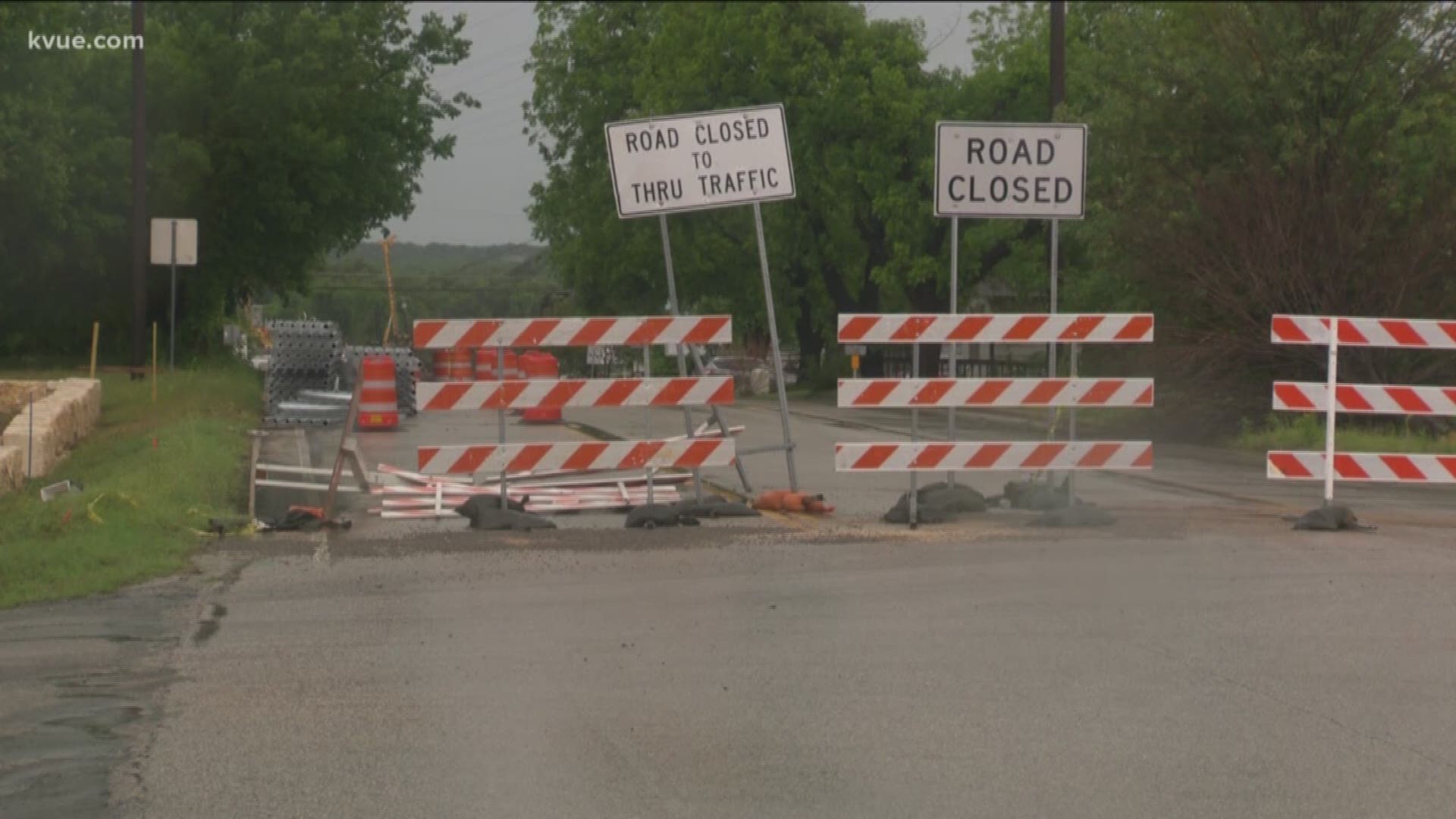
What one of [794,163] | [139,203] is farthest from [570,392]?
[794,163]

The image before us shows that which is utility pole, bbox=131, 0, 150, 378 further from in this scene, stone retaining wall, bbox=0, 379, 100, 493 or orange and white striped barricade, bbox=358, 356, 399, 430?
orange and white striped barricade, bbox=358, 356, 399, 430

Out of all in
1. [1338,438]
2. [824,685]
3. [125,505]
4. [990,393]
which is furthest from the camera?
[1338,438]

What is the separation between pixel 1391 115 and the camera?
85.8 feet

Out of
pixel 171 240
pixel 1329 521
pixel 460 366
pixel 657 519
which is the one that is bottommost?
pixel 657 519

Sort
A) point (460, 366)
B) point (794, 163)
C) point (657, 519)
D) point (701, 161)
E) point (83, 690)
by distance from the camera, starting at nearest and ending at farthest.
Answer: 1. point (83, 690)
2. point (657, 519)
3. point (701, 161)
4. point (460, 366)
5. point (794, 163)

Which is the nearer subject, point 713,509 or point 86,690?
point 86,690

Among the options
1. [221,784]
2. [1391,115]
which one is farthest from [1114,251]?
[221,784]

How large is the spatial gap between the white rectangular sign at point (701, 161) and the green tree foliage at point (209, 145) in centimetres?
2334

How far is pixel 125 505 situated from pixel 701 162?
5.28 meters

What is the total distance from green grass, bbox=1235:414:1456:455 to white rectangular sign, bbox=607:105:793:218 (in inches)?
337

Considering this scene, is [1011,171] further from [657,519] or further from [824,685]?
[824,685]

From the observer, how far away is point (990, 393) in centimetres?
1435

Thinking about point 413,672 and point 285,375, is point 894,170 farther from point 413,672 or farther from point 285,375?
point 413,672

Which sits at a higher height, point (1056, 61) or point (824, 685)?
point (1056, 61)
